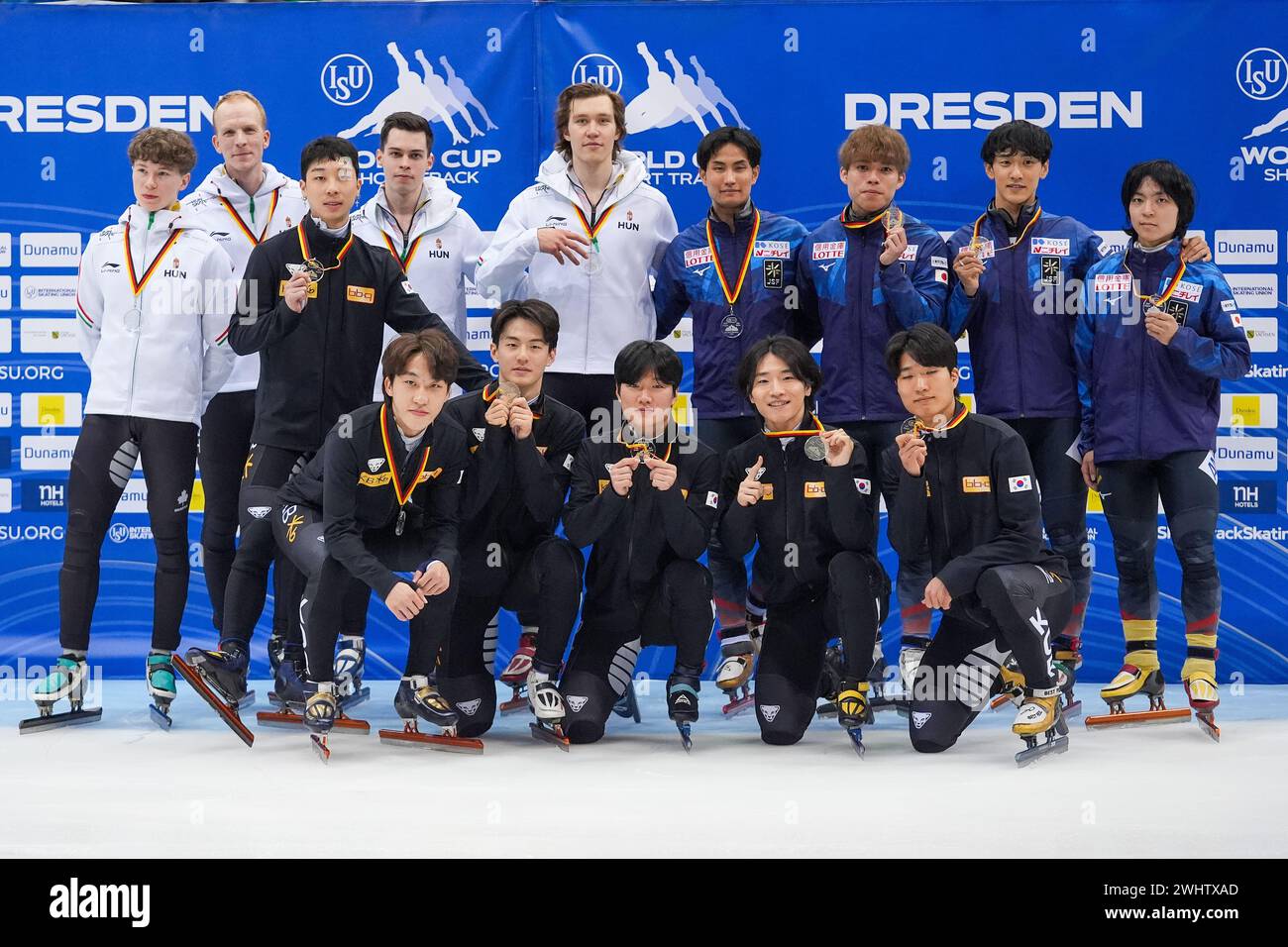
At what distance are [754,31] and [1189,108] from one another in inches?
81.5

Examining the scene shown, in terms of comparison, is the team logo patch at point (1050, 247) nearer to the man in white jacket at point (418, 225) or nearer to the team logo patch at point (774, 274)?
the team logo patch at point (774, 274)

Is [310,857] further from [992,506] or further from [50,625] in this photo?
[50,625]

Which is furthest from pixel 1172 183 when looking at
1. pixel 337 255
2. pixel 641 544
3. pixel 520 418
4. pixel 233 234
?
pixel 233 234

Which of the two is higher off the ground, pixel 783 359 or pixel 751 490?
pixel 783 359

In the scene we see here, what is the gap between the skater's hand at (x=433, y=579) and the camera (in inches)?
184

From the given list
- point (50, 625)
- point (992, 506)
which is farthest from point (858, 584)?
point (50, 625)

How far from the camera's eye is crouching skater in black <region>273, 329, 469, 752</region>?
4.74 meters

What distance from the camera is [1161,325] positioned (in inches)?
202

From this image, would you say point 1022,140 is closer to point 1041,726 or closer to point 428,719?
point 1041,726

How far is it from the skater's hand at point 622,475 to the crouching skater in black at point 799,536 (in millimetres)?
416

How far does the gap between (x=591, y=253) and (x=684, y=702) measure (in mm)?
1915

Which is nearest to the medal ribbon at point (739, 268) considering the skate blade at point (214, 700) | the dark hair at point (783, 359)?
the dark hair at point (783, 359)

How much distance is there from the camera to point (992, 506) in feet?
15.9

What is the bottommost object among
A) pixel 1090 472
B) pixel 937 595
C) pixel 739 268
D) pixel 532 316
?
pixel 937 595
